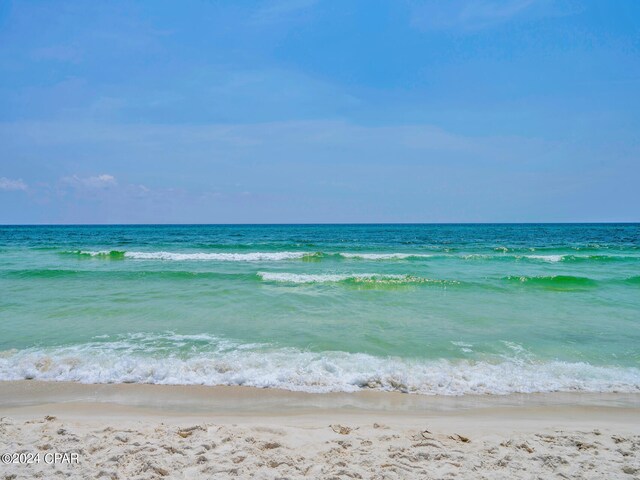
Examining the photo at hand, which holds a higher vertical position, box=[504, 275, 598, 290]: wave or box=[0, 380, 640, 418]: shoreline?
box=[504, 275, 598, 290]: wave

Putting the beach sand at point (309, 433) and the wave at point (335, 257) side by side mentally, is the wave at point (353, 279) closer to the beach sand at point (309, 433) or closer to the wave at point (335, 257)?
the wave at point (335, 257)

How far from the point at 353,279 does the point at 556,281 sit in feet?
25.0

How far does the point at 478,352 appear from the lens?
23.6ft

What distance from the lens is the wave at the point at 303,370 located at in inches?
227

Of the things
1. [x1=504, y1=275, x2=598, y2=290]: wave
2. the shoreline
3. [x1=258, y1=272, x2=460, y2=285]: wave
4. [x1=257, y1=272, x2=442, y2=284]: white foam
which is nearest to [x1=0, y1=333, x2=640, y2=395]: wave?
the shoreline

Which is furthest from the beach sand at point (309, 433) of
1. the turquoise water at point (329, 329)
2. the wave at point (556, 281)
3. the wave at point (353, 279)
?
the wave at point (556, 281)

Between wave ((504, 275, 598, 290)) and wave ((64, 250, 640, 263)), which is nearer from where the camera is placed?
wave ((504, 275, 598, 290))

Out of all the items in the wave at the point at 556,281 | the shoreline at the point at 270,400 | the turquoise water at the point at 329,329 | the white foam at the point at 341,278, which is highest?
the wave at the point at 556,281

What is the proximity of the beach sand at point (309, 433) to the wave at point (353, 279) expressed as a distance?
352 inches

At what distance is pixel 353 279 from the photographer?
1497 cm

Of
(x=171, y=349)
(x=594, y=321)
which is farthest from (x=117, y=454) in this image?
(x=594, y=321)

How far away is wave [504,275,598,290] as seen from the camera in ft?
46.1

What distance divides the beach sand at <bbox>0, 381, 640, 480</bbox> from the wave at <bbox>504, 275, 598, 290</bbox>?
9.53 metres

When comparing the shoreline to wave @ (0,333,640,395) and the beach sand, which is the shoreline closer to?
the beach sand
